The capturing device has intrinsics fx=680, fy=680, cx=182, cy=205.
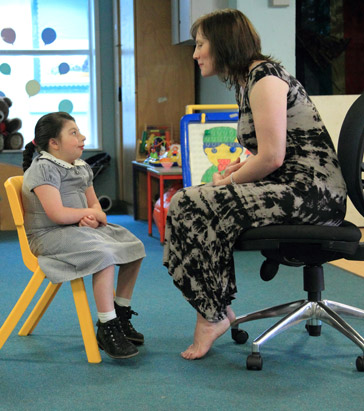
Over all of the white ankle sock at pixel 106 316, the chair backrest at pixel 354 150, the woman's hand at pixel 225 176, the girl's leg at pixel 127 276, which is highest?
the chair backrest at pixel 354 150

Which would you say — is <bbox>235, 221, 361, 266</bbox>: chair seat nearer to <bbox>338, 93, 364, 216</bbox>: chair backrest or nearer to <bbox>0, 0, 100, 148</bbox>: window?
<bbox>338, 93, 364, 216</bbox>: chair backrest

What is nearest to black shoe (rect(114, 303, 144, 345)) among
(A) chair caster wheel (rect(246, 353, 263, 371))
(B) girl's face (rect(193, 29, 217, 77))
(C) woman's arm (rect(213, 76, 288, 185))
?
(A) chair caster wheel (rect(246, 353, 263, 371))

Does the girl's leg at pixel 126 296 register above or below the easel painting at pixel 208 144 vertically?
below

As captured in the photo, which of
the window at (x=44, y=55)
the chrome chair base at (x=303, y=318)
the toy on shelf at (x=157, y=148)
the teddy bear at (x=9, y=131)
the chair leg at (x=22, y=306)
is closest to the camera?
the chrome chair base at (x=303, y=318)

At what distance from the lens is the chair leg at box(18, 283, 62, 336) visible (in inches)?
89.0

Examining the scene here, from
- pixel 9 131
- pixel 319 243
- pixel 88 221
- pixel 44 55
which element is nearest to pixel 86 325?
pixel 88 221

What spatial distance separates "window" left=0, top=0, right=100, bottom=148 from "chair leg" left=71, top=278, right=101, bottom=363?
446 cm

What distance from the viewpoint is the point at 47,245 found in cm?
212

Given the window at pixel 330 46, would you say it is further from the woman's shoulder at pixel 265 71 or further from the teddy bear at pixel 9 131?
the woman's shoulder at pixel 265 71

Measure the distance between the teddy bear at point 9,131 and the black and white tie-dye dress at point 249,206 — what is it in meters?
4.18

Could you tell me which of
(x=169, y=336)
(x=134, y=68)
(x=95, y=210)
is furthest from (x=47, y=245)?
(x=134, y=68)

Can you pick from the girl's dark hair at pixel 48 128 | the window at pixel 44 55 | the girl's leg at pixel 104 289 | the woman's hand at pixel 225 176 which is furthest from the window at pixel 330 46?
the girl's leg at pixel 104 289

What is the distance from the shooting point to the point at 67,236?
2109 mm

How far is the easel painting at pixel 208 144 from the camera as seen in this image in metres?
3.97
